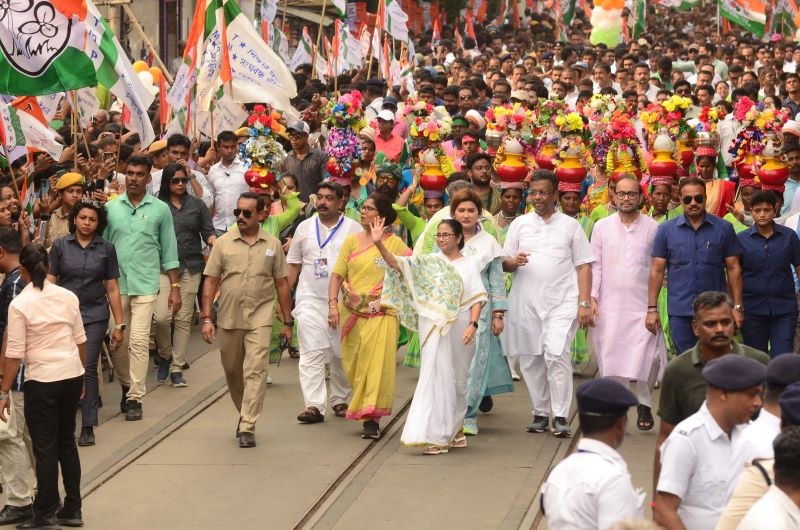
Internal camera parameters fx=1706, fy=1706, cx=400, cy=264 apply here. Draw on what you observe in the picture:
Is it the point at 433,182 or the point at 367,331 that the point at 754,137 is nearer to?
the point at 433,182

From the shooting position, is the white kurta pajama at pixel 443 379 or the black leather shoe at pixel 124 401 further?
the black leather shoe at pixel 124 401

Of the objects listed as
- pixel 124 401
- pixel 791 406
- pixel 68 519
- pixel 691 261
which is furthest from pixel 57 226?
pixel 791 406

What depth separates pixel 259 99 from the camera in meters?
17.0

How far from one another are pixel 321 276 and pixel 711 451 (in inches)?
253

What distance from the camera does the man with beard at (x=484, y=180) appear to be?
13922 mm

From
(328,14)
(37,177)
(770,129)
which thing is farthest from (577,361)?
(328,14)

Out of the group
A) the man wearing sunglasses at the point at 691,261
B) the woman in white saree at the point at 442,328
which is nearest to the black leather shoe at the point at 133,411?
the woman in white saree at the point at 442,328

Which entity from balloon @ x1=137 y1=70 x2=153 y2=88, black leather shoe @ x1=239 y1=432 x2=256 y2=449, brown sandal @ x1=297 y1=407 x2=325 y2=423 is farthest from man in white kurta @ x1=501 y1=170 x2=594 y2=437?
balloon @ x1=137 y1=70 x2=153 y2=88

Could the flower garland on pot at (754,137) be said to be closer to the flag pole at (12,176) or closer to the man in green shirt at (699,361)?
the flag pole at (12,176)

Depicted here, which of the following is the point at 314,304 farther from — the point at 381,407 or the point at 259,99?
the point at 259,99

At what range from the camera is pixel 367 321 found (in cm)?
1190

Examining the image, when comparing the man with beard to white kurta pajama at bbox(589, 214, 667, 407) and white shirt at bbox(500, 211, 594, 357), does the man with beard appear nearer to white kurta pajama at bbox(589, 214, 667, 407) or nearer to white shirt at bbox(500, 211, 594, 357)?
white shirt at bbox(500, 211, 594, 357)

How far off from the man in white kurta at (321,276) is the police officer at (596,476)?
6.29 m

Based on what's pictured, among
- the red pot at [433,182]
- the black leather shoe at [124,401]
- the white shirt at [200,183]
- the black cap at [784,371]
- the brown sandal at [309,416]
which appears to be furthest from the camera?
the white shirt at [200,183]
